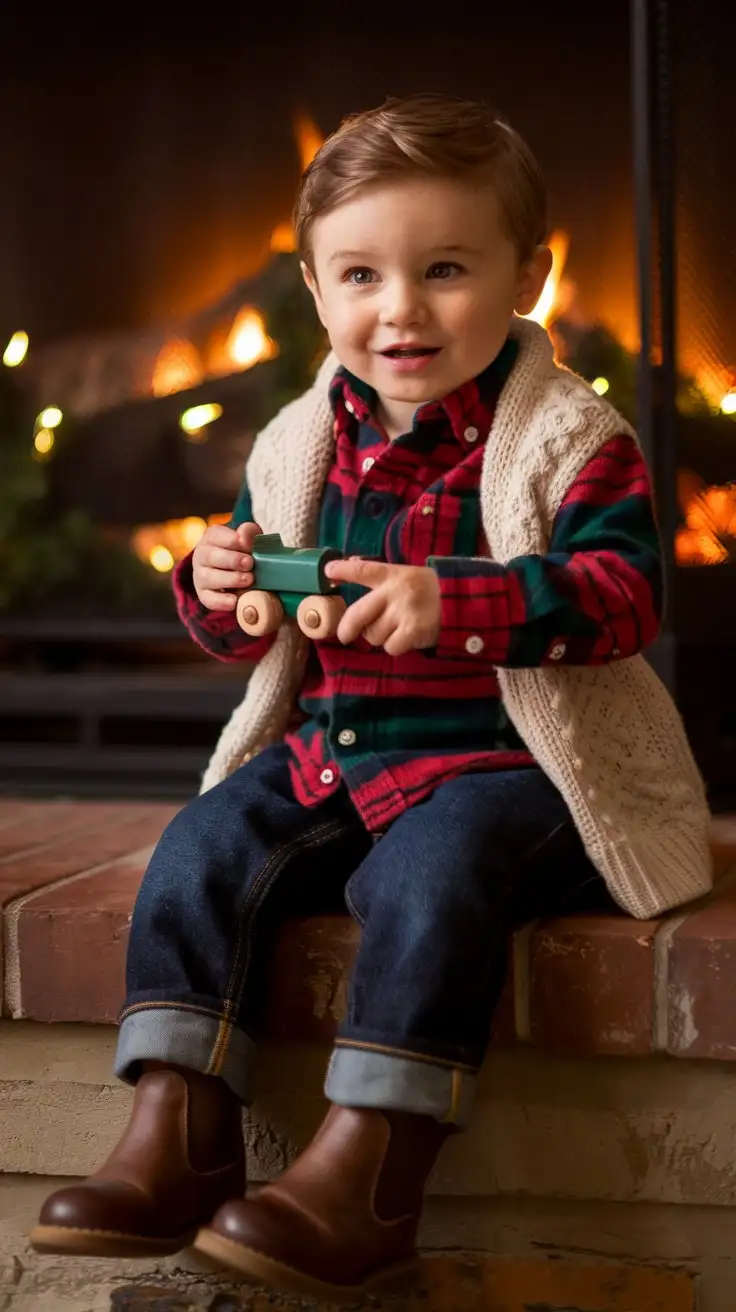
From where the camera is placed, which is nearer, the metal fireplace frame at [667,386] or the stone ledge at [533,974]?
the stone ledge at [533,974]

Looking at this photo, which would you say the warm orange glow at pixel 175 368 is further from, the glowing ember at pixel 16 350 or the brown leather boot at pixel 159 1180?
the brown leather boot at pixel 159 1180

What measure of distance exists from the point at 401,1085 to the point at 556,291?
96 centimetres

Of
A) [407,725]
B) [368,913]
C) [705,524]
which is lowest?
[368,913]

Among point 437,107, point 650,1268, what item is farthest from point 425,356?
point 650,1268

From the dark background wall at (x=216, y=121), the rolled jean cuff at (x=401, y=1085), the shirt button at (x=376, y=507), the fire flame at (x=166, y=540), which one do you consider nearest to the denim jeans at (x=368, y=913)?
the rolled jean cuff at (x=401, y=1085)

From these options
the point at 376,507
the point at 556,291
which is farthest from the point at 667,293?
the point at 376,507

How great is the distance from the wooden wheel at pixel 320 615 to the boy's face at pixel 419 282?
0.20 meters

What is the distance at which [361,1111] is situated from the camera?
3.07 ft

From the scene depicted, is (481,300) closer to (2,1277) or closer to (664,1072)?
(664,1072)

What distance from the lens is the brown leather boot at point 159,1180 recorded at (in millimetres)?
893

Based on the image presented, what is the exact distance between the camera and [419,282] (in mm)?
1089

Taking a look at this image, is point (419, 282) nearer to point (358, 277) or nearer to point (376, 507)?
point (358, 277)

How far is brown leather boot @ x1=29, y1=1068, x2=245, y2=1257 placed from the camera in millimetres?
893

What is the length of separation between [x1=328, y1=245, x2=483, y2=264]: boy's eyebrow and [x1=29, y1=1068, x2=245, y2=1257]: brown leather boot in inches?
22.8
